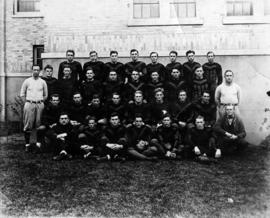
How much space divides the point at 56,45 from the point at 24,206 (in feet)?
15.1

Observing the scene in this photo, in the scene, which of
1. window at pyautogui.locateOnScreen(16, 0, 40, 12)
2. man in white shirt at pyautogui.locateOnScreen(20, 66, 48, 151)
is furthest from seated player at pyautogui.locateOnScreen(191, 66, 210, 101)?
window at pyautogui.locateOnScreen(16, 0, 40, 12)

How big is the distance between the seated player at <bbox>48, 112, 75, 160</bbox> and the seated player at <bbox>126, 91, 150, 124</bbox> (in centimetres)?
111

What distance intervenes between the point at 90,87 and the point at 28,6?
7.96 m

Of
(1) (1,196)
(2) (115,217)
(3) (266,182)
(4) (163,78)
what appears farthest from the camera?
(4) (163,78)

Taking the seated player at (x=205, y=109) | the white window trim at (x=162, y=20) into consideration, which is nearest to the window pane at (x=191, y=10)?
the white window trim at (x=162, y=20)

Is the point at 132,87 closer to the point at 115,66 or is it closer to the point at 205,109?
the point at 115,66

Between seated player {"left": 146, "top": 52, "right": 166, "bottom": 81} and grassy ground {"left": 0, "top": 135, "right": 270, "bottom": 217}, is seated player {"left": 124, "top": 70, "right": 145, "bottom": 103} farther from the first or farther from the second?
grassy ground {"left": 0, "top": 135, "right": 270, "bottom": 217}

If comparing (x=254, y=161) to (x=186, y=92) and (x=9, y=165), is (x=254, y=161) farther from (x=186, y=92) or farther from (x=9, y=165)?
(x=9, y=165)

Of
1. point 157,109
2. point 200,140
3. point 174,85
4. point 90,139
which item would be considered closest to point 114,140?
point 90,139

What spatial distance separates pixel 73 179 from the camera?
16.9 feet

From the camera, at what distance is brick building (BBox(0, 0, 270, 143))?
7.79 metres

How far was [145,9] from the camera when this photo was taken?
1148cm

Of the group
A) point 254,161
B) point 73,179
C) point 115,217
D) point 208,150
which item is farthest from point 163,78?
point 115,217

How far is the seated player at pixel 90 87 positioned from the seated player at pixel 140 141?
1.08 meters
